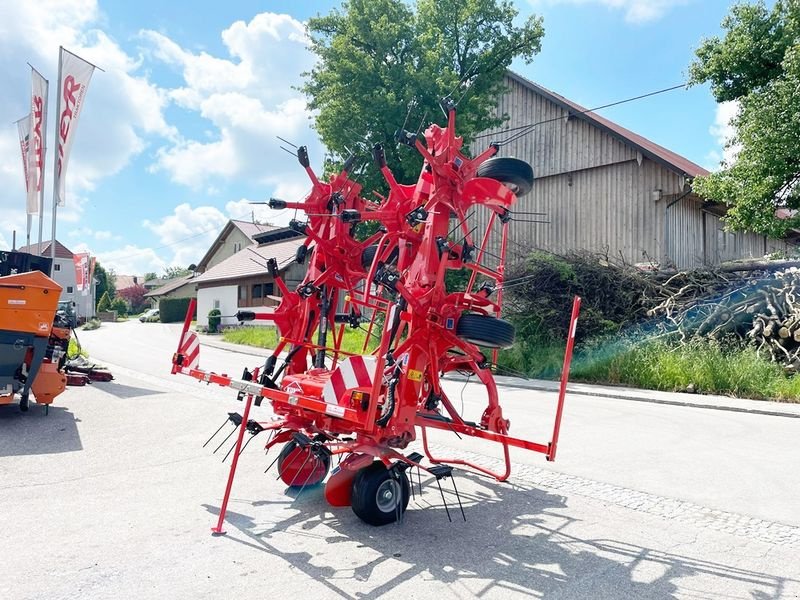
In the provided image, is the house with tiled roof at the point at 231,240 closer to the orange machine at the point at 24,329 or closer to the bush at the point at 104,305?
the bush at the point at 104,305

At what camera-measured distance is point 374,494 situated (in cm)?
466

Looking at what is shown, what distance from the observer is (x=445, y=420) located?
17.3ft

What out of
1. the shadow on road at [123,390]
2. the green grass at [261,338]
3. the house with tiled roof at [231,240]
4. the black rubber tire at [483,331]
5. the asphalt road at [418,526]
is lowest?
the asphalt road at [418,526]

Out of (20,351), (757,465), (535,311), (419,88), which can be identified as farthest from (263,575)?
(419,88)

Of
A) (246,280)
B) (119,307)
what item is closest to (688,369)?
(246,280)

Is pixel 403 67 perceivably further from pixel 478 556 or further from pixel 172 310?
pixel 172 310

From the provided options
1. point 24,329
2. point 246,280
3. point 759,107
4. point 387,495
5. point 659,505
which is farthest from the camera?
point 246,280

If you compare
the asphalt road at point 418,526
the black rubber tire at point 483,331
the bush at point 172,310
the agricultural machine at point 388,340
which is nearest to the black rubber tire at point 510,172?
the agricultural machine at point 388,340

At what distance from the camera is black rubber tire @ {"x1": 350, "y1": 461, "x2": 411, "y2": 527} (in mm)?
4648

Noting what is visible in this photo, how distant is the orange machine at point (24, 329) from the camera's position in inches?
323

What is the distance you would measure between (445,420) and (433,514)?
2.54 feet

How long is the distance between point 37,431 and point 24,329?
1389 mm

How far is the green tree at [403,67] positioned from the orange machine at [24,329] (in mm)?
12639

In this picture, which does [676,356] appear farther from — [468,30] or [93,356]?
[93,356]
